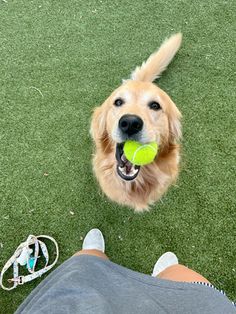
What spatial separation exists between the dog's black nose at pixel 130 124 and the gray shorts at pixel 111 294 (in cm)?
59

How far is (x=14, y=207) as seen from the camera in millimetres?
2219

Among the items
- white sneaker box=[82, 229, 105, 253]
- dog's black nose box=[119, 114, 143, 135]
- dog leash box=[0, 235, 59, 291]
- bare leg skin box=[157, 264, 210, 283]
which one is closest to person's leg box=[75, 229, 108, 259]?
white sneaker box=[82, 229, 105, 253]

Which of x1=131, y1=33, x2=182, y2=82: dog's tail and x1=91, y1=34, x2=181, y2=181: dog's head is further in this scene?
x1=131, y1=33, x2=182, y2=82: dog's tail

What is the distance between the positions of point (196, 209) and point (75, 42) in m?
1.47

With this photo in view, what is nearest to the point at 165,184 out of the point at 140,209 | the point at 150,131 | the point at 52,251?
the point at 140,209

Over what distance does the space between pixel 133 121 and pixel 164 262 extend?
0.89m

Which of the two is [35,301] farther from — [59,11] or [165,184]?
[59,11]

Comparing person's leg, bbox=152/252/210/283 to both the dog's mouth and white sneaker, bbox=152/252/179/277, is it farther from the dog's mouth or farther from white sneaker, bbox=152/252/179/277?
the dog's mouth

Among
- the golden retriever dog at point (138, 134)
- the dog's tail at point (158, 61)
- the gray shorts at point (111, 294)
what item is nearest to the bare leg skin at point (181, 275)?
the gray shorts at point (111, 294)

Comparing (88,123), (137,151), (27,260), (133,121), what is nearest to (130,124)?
(133,121)

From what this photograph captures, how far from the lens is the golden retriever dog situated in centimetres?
169

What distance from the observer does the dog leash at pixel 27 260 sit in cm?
203

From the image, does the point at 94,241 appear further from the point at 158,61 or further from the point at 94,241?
the point at 158,61

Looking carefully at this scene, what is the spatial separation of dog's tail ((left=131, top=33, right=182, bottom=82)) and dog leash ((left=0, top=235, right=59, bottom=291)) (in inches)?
46.0
